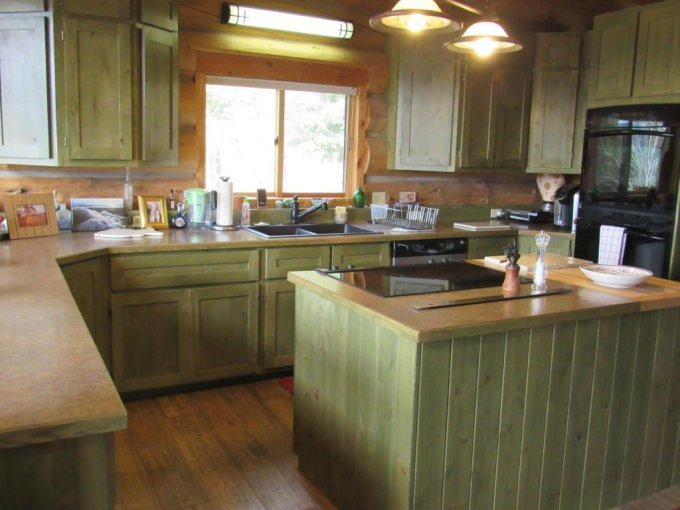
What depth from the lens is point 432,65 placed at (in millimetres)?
4312

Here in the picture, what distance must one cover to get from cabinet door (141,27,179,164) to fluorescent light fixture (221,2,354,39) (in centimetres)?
43

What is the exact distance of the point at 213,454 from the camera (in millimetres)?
2836

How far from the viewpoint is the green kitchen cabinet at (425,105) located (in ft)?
14.1

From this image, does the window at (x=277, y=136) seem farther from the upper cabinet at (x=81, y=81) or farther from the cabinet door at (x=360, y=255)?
the cabinet door at (x=360, y=255)

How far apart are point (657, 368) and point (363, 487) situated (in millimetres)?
1224

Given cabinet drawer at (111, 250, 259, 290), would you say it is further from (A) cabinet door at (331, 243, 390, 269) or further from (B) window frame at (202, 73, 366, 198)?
(B) window frame at (202, 73, 366, 198)

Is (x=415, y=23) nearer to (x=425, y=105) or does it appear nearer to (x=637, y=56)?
(x=425, y=105)

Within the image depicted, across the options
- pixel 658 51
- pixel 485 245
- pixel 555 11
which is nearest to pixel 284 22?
pixel 485 245

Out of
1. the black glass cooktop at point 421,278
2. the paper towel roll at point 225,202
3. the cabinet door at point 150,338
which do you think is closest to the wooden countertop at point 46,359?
the cabinet door at point 150,338

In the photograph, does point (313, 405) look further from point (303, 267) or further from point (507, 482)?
point (303, 267)

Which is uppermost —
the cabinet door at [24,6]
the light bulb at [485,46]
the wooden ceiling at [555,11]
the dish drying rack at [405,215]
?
the wooden ceiling at [555,11]

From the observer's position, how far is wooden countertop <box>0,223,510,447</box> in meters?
1.19

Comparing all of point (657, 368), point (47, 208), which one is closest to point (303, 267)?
point (47, 208)

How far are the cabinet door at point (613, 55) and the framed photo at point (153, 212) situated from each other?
2907 millimetres
